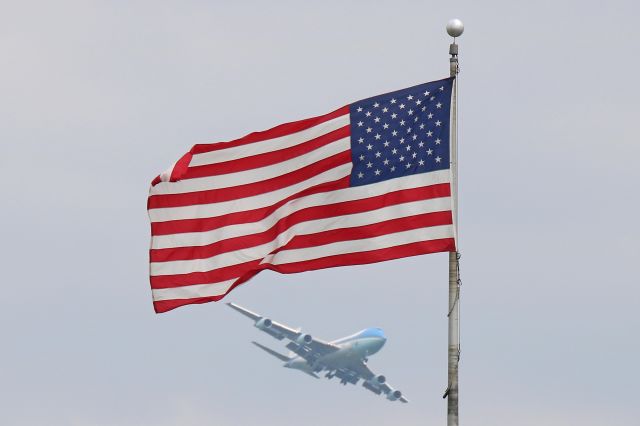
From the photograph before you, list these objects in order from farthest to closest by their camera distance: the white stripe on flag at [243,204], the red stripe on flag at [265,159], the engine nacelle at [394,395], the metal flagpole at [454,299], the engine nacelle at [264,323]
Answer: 1. the engine nacelle at [394,395]
2. the engine nacelle at [264,323]
3. the red stripe on flag at [265,159]
4. the white stripe on flag at [243,204]
5. the metal flagpole at [454,299]

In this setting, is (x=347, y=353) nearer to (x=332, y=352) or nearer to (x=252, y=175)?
(x=332, y=352)

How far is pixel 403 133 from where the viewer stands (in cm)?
2778

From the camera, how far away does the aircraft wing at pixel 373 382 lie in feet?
497

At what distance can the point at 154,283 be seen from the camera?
99.0 feet

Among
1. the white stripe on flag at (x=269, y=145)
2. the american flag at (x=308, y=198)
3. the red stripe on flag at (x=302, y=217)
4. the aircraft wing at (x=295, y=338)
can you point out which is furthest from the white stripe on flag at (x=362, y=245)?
the aircraft wing at (x=295, y=338)

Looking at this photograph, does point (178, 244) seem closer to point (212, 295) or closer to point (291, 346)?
point (212, 295)

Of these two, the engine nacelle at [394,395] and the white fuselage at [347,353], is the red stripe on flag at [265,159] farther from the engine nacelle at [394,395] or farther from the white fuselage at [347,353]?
the engine nacelle at [394,395]

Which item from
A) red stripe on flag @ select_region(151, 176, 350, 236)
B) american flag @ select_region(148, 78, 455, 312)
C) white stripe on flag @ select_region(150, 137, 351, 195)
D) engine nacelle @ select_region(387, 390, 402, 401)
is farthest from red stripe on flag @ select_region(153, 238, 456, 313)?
engine nacelle @ select_region(387, 390, 402, 401)

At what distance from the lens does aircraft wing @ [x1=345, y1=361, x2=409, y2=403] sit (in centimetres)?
15138

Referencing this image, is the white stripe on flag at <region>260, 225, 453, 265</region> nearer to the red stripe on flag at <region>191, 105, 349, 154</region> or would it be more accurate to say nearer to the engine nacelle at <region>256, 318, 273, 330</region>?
the red stripe on flag at <region>191, 105, 349, 154</region>

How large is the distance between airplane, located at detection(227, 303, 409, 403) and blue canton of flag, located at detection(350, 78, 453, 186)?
351 ft

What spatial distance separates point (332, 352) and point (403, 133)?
389 ft

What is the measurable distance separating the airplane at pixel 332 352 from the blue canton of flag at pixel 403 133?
107m

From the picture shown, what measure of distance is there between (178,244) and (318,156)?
3.25m
